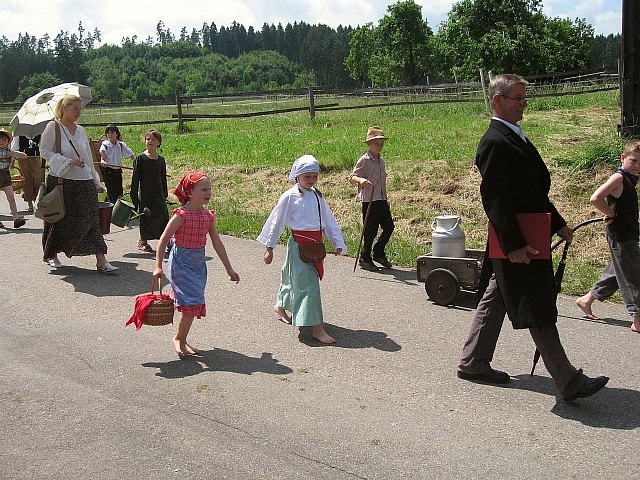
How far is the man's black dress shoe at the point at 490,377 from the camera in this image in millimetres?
5793

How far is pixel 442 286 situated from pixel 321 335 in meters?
1.57

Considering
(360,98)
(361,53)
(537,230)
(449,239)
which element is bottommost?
(449,239)

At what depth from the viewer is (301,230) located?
718 centimetres

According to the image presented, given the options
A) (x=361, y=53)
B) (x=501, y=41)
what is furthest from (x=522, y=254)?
(x=361, y=53)

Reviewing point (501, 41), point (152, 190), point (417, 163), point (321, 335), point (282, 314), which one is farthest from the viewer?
point (501, 41)

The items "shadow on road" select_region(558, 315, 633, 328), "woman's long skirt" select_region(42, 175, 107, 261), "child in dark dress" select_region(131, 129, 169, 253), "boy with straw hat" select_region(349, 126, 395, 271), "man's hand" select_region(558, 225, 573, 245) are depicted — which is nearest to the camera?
"man's hand" select_region(558, 225, 573, 245)

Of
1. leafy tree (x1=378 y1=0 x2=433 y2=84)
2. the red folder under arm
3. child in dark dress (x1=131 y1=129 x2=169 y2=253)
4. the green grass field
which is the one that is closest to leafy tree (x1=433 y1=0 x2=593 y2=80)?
leafy tree (x1=378 y1=0 x2=433 y2=84)

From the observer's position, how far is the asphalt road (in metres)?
4.62

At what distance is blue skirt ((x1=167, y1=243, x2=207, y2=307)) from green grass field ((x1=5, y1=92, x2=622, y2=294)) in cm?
384

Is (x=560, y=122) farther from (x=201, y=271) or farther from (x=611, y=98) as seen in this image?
(x=201, y=271)

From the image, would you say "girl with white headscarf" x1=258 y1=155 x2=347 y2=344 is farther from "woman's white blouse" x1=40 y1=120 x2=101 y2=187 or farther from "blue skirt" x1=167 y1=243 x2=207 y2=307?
"woman's white blouse" x1=40 y1=120 x2=101 y2=187

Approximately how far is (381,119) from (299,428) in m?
21.3

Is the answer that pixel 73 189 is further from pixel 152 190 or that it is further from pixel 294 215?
pixel 294 215

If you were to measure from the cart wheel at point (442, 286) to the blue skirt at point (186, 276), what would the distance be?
95.0 inches
